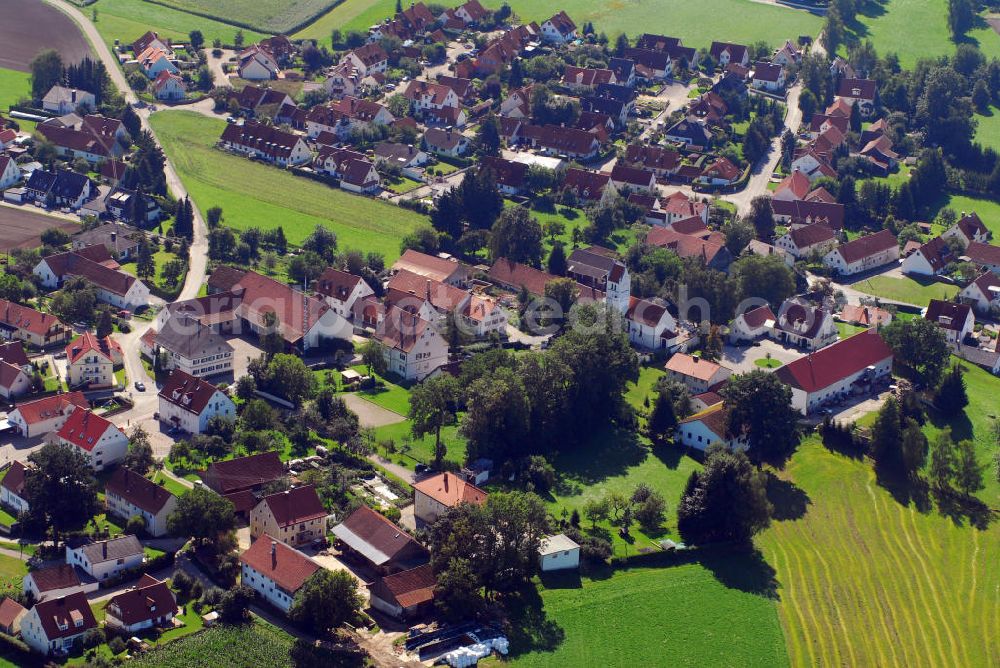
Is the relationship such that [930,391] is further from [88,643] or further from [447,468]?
[88,643]

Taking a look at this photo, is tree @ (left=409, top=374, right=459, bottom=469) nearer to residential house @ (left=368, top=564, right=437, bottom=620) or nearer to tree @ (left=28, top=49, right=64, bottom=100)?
residential house @ (left=368, top=564, right=437, bottom=620)

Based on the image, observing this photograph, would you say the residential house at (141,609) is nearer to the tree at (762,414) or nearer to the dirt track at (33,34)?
the tree at (762,414)

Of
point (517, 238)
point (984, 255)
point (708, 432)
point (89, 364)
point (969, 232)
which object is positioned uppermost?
point (517, 238)

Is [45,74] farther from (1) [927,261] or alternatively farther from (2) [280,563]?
(1) [927,261]

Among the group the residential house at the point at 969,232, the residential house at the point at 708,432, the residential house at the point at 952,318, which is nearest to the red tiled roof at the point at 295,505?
the residential house at the point at 708,432

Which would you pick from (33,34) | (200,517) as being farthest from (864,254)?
(33,34)

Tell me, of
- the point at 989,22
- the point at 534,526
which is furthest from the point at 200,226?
the point at 989,22
